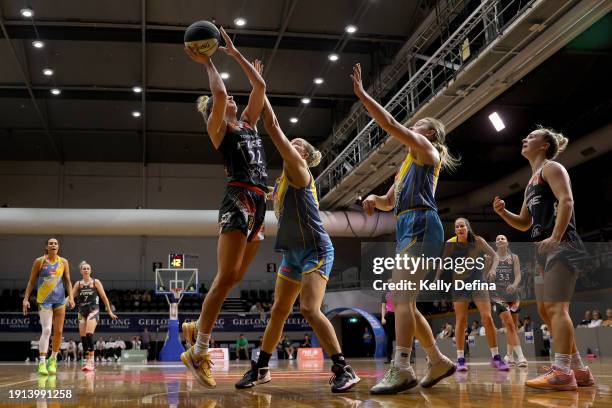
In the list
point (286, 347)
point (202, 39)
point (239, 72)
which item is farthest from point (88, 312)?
point (286, 347)

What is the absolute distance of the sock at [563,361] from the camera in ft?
12.4

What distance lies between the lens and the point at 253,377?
170 inches

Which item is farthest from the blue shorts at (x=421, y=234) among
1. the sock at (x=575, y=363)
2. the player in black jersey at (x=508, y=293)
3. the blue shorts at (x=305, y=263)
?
the player in black jersey at (x=508, y=293)

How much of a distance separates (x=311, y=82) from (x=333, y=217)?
5.10 meters

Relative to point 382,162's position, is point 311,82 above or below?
above

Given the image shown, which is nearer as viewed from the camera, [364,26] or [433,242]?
[433,242]

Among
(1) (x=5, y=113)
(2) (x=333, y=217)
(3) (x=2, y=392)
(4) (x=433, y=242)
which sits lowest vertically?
(3) (x=2, y=392)

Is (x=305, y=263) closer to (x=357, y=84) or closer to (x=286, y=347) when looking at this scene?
(x=357, y=84)

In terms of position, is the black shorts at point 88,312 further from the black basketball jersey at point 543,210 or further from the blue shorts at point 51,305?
the black basketball jersey at point 543,210

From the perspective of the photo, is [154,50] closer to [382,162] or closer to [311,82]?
[311,82]

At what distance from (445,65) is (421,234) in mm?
8962

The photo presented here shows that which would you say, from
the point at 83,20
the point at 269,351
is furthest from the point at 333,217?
the point at 269,351

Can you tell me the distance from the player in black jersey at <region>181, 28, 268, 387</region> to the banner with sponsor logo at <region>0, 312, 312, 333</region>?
21.1m

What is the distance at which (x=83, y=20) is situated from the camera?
48.1 ft
